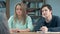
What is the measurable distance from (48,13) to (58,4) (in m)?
2.23

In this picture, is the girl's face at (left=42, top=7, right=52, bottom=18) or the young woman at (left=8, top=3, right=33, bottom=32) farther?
the young woman at (left=8, top=3, right=33, bottom=32)

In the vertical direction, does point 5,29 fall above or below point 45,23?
above

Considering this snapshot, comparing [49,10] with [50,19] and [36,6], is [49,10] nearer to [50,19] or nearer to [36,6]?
[50,19]

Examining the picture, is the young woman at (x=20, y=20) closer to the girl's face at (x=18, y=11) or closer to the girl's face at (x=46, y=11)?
the girl's face at (x=18, y=11)

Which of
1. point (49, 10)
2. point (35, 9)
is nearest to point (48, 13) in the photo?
point (49, 10)

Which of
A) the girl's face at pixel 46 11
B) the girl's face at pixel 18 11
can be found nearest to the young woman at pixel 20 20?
the girl's face at pixel 18 11

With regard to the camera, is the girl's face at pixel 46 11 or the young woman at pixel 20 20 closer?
the girl's face at pixel 46 11

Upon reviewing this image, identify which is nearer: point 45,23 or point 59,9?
point 45,23

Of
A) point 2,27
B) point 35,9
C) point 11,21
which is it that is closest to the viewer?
point 2,27

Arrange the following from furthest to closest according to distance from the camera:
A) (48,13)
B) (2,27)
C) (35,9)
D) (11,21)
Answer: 1. (35,9)
2. (11,21)
3. (48,13)
4. (2,27)

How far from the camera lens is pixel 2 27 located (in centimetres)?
56

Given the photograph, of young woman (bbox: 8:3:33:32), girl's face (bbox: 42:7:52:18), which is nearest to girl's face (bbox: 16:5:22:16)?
young woman (bbox: 8:3:33:32)

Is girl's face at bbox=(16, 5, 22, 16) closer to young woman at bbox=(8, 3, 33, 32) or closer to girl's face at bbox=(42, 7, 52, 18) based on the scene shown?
young woman at bbox=(8, 3, 33, 32)

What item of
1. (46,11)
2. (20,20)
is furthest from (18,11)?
(46,11)
